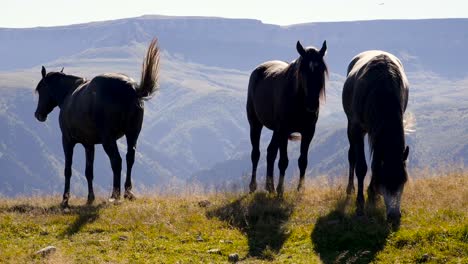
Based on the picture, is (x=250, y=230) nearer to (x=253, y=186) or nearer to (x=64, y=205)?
(x=253, y=186)

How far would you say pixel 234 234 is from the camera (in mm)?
11312

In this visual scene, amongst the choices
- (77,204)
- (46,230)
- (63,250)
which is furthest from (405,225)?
(77,204)

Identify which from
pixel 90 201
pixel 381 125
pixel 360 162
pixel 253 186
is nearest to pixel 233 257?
pixel 381 125

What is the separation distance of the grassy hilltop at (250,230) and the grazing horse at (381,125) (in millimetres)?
703

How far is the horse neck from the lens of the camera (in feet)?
58.6

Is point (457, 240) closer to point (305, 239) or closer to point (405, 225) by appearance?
A: point (405, 225)

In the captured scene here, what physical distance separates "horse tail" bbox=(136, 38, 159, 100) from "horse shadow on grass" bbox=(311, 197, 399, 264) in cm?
594

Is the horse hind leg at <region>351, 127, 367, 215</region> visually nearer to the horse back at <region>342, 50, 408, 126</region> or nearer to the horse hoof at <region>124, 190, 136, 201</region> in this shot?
the horse back at <region>342, 50, 408, 126</region>

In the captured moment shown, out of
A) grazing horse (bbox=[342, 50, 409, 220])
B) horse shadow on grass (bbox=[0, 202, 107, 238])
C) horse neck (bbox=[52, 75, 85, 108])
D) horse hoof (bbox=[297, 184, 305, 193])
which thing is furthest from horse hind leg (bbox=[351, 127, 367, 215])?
horse neck (bbox=[52, 75, 85, 108])

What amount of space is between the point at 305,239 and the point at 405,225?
5.96ft

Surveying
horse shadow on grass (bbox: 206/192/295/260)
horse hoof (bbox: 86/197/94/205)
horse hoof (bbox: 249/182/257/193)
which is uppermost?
horse shadow on grass (bbox: 206/192/295/260)

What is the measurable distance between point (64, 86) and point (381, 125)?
10800 millimetres

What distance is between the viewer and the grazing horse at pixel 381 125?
1016cm

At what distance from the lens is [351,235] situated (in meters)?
10.3
